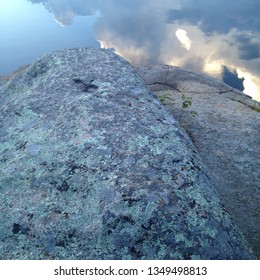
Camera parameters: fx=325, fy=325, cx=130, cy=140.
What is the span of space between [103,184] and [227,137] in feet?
14.2

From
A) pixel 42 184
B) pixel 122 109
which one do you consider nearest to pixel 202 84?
pixel 122 109

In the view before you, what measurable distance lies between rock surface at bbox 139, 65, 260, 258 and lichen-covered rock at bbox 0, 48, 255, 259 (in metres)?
1.51

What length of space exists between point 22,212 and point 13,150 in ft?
3.78

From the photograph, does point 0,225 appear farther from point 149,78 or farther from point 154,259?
point 149,78

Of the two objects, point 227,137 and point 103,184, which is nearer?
point 103,184

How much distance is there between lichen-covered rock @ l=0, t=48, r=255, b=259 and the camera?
3.57 m

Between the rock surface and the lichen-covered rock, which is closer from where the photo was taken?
the lichen-covered rock

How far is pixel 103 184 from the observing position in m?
3.96

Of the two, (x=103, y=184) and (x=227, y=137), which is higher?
(x=227, y=137)

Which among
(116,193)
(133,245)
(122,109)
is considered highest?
(122,109)

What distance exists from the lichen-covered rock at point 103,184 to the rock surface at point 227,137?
151 cm

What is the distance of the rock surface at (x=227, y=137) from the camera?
5.86 m
